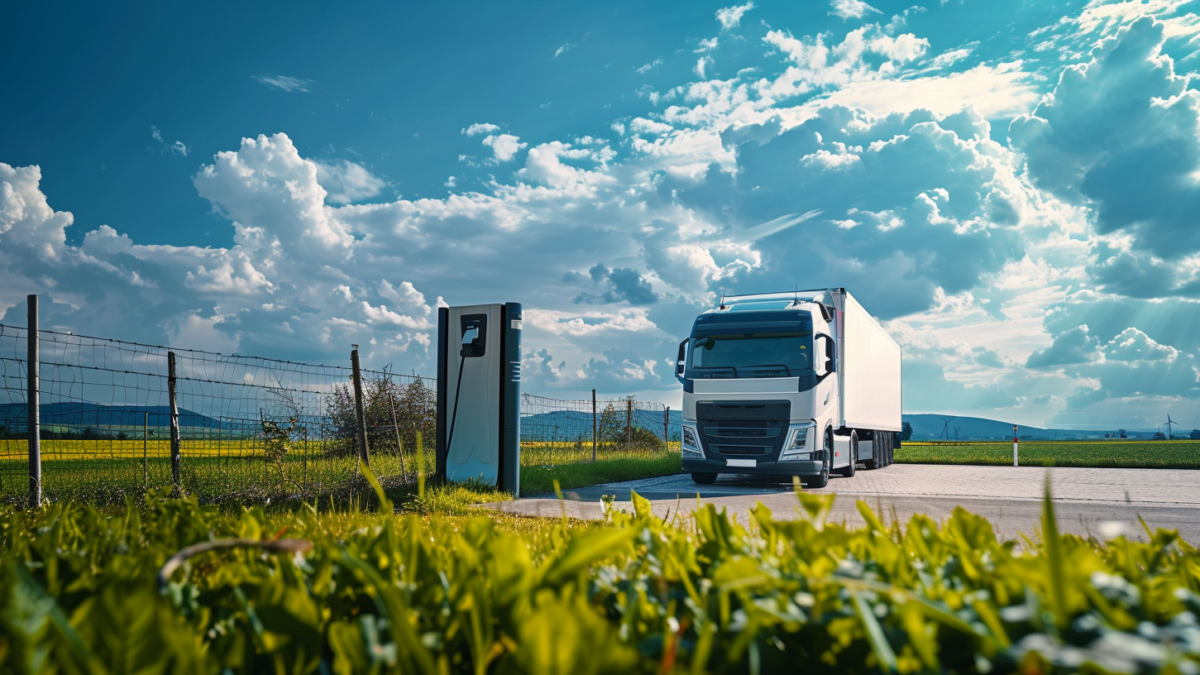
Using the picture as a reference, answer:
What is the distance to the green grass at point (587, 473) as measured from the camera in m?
12.0

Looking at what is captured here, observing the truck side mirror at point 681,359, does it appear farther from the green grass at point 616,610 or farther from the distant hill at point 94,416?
the green grass at point 616,610

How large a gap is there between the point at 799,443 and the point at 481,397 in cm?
583

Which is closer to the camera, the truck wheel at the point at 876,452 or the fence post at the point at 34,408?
the fence post at the point at 34,408

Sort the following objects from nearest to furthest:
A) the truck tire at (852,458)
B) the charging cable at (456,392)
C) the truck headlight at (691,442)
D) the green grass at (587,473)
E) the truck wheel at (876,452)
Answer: the charging cable at (456,392) < the green grass at (587,473) < the truck headlight at (691,442) < the truck tire at (852,458) < the truck wheel at (876,452)

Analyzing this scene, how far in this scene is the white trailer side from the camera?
577 inches

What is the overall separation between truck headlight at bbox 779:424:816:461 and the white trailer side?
2264 millimetres

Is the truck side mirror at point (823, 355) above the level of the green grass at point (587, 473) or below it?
above

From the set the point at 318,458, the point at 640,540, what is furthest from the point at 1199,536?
the point at 318,458

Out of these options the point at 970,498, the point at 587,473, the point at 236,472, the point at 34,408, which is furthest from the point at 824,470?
the point at 34,408

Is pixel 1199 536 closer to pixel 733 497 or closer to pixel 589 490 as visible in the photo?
pixel 733 497

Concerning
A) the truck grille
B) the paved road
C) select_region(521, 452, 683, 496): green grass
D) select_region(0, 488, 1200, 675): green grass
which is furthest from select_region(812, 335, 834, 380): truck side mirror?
select_region(0, 488, 1200, 675): green grass

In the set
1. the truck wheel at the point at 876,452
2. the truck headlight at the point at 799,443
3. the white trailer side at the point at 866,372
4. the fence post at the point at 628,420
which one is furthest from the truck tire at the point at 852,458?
the fence post at the point at 628,420

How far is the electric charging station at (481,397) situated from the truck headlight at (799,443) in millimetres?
5104

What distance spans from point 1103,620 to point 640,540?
0.85m
